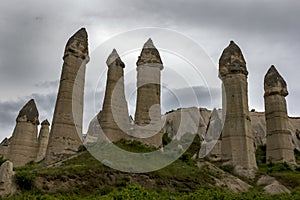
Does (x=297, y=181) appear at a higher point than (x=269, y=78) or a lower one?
lower

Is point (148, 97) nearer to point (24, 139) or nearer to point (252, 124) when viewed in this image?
point (24, 139)

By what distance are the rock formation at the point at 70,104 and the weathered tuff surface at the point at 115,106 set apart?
2.34 meters

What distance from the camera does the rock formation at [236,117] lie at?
25500 millimetres

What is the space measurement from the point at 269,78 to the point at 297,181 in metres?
11.5

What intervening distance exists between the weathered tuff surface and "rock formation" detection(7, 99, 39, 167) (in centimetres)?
826

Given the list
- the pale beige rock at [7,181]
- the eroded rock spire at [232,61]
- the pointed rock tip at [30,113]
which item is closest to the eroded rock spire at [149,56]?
the eroded rock spire at [232,61]

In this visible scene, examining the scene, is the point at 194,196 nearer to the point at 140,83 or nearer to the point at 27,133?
the point at 140,83

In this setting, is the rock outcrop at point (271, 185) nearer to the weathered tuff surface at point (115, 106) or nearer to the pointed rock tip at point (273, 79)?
the weathered tuff surface at point (115, 106)

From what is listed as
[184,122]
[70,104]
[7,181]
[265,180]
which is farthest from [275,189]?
[184,122]

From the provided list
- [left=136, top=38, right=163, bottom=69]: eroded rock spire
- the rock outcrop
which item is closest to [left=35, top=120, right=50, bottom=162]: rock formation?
[left=136, top=38, right=163, bottom=69]: eroded rock spire

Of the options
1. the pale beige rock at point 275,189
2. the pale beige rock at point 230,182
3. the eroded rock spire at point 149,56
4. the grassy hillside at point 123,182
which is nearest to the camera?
the grassy hillside at point 123,182

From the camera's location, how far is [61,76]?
2439 centimetres

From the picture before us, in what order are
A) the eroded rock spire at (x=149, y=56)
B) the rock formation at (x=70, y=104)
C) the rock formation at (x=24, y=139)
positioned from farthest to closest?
the rock formation at (x=24, y=139)
the eroded rock spire at (x=149, y=56)
the rock formation at (x=70, y=104)

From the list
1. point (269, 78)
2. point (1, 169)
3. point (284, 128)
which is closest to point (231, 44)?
point (269, 78)
